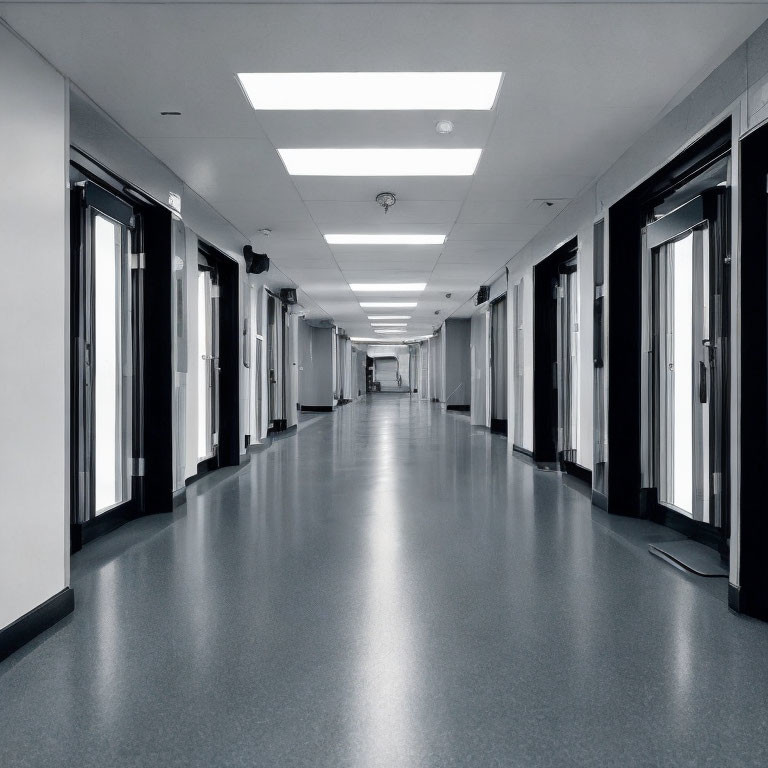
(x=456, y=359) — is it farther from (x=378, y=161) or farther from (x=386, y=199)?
(x=378, y=161)

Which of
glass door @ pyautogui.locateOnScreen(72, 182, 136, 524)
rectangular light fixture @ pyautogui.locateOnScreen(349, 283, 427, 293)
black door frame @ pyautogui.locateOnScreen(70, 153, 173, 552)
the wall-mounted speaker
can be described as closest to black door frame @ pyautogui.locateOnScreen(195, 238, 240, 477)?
the wall-mounted speaker

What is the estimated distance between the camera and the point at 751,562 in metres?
2.96

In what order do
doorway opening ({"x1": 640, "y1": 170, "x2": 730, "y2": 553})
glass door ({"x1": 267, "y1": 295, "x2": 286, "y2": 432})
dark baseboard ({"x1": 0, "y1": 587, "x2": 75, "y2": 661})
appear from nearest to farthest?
dark baseboard ({"x1": 0, "y1": 587, "x2": 75, "y2": 661}) → doorway opening ({"x1": 640, "y1": 170, "x2": 730, "y2": 553}) → glass door ({"x1": 267, "y1": 295, "x2": 286, "y2": 432})

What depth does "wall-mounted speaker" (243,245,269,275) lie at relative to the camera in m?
7.98

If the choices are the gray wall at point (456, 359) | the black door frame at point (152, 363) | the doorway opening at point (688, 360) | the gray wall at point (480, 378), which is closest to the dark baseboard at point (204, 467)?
the black door frame at point (152, 363)

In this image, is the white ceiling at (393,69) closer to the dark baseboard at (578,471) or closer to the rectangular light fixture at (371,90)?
the rectangular light fixture at (371,90)

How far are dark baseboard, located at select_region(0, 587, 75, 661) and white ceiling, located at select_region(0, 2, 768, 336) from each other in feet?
9.58

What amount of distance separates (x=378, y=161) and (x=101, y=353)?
2892 millimetres

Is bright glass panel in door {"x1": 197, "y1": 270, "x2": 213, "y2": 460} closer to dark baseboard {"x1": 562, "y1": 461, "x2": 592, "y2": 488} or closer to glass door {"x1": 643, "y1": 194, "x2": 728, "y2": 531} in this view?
dark baseboard {"x1": 562, "y1": 461, "x2": 592, "y2": 488}

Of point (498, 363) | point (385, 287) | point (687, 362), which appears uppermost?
point (385, 287)

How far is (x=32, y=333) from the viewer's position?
2844 millimetres

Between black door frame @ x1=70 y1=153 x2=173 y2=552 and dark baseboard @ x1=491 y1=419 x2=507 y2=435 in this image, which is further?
dark baseboard @ x1=491 y1=419 x2=507 y2=435

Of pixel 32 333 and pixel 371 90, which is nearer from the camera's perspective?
pixel 32 333

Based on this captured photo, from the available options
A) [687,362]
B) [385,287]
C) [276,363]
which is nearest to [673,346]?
[687,362]
